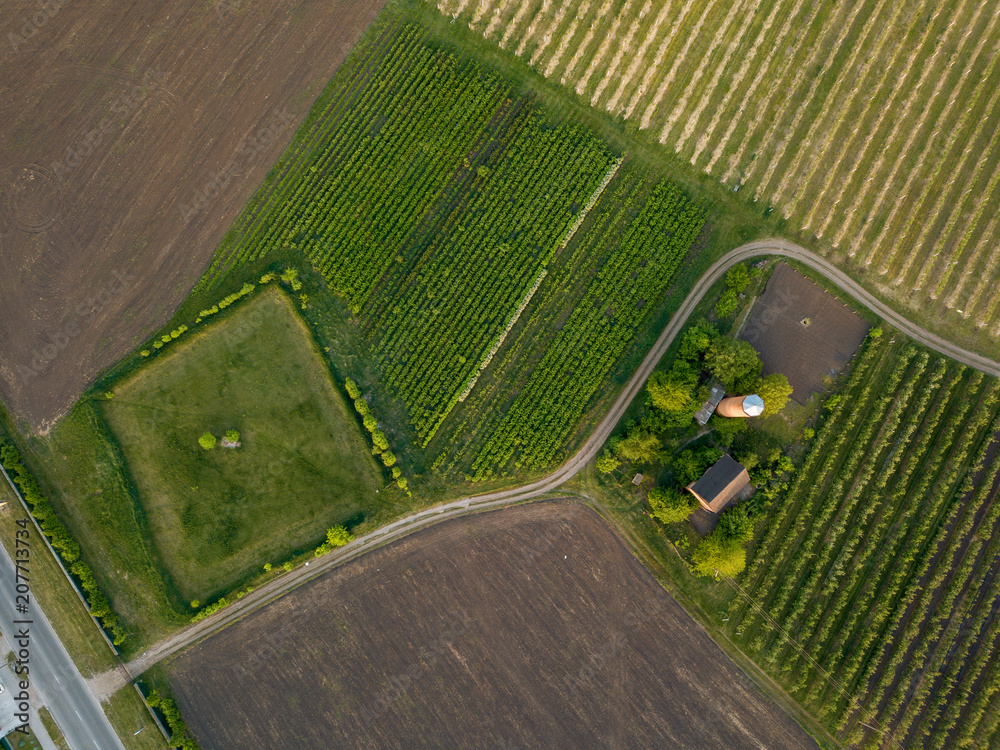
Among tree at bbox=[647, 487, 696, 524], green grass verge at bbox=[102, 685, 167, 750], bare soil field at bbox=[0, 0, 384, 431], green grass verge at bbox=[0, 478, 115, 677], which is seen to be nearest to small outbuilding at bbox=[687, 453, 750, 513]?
tree at bbox=[647, 487, 696, 524]

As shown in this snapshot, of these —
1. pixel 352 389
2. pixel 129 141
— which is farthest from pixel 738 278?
pixel 129 141

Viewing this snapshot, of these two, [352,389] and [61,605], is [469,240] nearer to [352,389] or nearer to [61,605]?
[352,389]

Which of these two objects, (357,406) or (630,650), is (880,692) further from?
(357,406)

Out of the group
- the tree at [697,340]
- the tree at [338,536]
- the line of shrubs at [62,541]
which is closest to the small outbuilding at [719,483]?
the tree at [697,340]

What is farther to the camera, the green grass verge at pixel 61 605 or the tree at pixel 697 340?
the green grass verge at pixel 61 605

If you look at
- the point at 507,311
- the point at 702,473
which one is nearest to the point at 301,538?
the point at 507,311

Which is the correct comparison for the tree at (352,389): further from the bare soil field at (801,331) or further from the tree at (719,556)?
the bare soil field at (801,331)

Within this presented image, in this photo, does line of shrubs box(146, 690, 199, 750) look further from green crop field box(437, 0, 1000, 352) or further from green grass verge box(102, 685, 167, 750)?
green crop field box(437, 0, 1000, 352)
